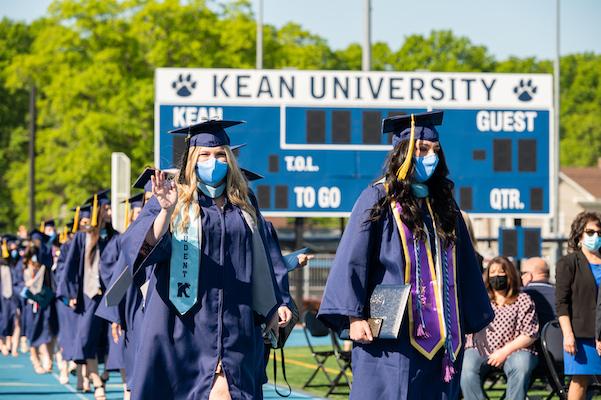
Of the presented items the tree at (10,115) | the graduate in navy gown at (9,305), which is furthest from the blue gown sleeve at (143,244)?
the tree at (10,115)

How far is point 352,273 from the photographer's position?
6.92 m

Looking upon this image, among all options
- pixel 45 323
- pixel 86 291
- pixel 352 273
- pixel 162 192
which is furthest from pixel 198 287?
pixel 45 323

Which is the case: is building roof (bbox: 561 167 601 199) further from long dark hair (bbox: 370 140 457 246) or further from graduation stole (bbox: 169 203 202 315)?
graduation stole (bbox: 169 203 202 315)

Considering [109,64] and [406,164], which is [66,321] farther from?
[109,64]

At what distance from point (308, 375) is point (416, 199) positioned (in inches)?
444

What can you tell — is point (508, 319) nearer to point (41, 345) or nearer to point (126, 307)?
point (126, 307)

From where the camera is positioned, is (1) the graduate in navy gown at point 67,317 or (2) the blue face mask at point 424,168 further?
(1) the graduate in navy gown at point 67,317

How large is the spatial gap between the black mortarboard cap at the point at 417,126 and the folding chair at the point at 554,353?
4444 mm

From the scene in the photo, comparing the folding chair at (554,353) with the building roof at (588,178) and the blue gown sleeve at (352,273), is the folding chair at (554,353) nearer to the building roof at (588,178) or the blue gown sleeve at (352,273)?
the blue gown sleeve at (352,273)

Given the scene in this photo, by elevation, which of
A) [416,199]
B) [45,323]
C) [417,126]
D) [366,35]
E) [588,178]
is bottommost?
[45,323]

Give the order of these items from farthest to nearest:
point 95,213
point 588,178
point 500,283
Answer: point 588,178, point 95,213, point 500,283

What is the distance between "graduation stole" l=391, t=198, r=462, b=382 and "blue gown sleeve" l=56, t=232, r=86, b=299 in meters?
8.51

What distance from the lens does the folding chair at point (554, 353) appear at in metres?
11.3

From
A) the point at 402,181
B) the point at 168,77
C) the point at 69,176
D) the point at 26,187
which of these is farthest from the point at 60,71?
the point at 402,181
